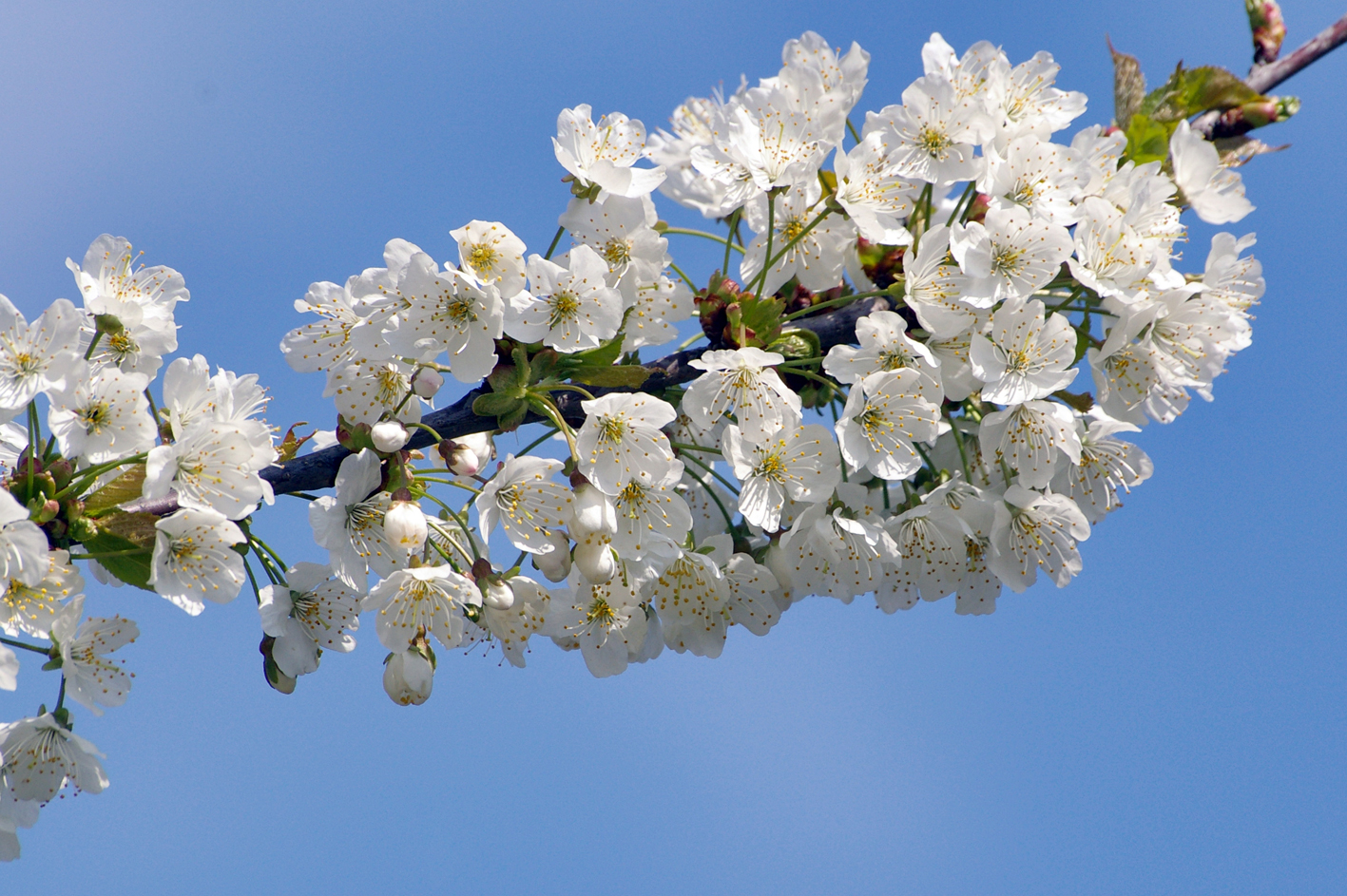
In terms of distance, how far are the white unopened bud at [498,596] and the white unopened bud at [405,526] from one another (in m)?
0.27

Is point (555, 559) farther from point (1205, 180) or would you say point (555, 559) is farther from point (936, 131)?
point (1205, 180)

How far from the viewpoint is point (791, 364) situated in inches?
129

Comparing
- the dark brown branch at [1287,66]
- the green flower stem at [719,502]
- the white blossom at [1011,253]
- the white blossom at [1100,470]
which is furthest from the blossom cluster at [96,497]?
the dark brown branch at [1287,66]

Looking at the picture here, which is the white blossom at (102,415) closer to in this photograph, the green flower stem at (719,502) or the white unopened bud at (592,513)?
the white unopened bud at (592,513)

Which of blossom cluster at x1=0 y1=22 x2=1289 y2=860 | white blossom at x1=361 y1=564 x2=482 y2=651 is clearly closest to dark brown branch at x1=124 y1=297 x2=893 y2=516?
blossom cluster at x1=0 y1=22 x2=1289 y2=860

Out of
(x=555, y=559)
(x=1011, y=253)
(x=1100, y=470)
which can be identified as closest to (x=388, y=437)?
(x=555, y=559)

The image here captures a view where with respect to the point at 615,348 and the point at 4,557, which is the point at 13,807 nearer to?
the point at 4,557

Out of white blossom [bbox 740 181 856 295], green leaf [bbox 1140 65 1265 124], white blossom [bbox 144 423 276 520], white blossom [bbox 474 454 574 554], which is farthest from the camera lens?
green leaf [bbox 1140 65 1265 124]

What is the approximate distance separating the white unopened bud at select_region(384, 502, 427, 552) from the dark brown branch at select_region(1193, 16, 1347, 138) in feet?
9.55

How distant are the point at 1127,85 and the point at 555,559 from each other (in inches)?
102

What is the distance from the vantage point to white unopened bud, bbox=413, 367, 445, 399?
3162mm

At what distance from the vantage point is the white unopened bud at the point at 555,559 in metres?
3.20

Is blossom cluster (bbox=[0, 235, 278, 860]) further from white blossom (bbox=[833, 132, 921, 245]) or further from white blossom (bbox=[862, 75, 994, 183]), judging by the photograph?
white blossom (bbox=[862, 75, 994, 183])

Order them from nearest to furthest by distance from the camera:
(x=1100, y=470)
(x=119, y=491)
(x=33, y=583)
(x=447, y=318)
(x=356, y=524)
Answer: (x=33, y=583)
(x=447, y=318)
(x=119, y=491)
(x=356, y=524)
(x=1100, y=470)
